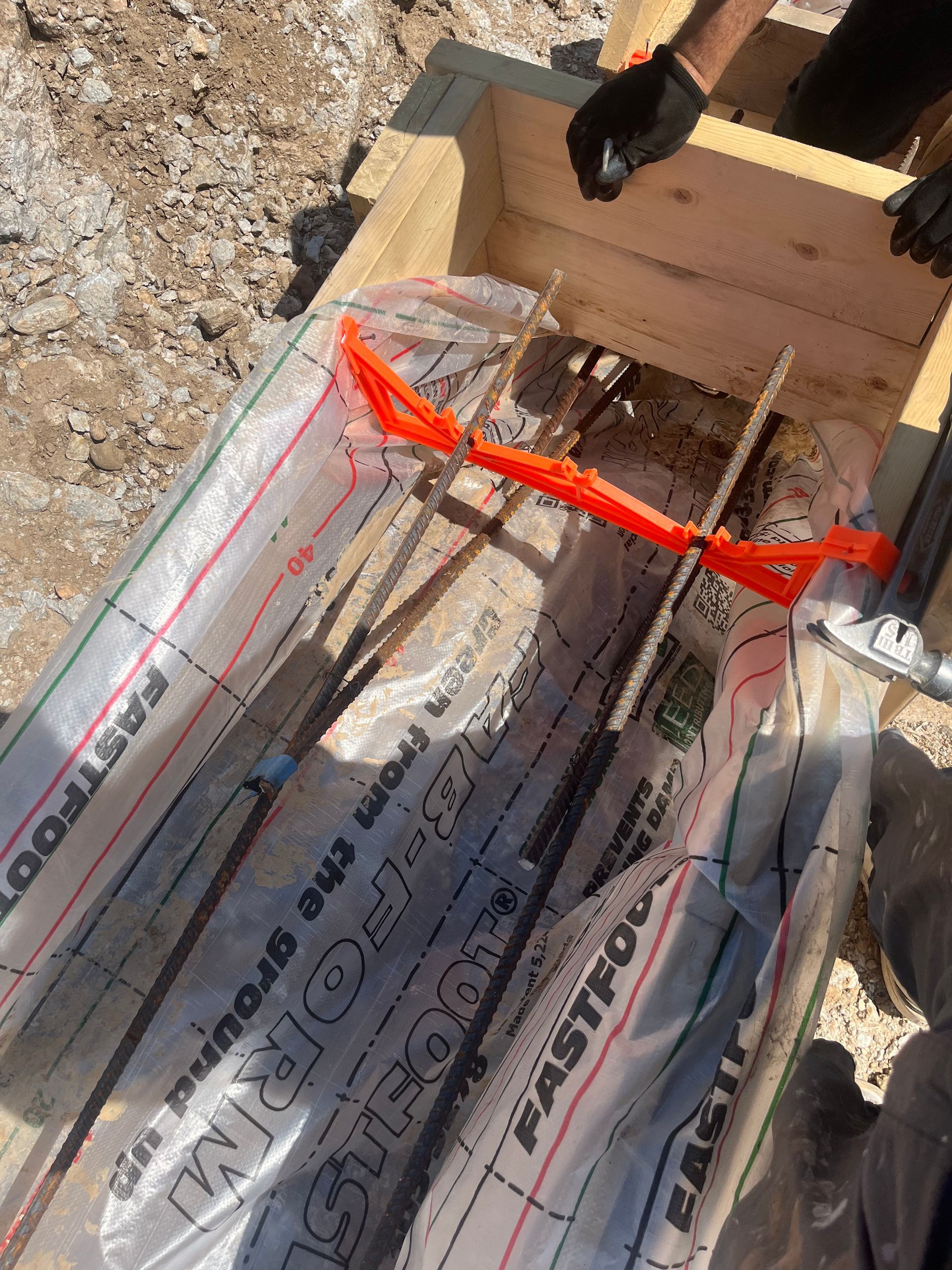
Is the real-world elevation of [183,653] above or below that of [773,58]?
below

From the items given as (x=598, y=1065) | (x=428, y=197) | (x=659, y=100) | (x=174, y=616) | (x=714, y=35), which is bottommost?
(x=598, y=1065)

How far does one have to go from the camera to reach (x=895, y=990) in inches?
53.7

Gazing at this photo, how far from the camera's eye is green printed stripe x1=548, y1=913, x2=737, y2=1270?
2.76ft

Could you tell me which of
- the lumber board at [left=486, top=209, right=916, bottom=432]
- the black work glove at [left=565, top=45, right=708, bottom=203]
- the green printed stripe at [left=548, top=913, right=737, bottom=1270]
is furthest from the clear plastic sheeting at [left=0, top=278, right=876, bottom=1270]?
the black work glove at [left=565, top=45, right=708, bottom=203]

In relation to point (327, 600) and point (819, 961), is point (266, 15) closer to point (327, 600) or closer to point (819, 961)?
point (327, 600)

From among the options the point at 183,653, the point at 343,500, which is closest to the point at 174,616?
the point at 183,653

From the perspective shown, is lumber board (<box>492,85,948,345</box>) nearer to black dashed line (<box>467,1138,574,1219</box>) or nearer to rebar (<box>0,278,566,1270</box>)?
rebar (<box>0,278,566,1270</box>)

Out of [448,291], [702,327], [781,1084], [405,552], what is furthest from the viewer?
[702,327]

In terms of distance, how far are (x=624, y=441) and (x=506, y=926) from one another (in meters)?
1.15

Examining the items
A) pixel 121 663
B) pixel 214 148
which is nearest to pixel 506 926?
pixel 121 663

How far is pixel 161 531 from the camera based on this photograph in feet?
3.59

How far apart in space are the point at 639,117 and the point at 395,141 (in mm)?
465

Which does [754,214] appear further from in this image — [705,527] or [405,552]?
[405,552]

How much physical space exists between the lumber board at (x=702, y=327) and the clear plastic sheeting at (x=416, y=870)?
0.34 feet
